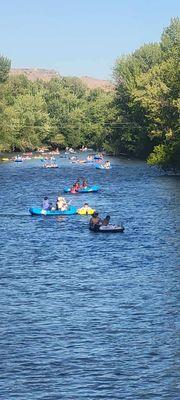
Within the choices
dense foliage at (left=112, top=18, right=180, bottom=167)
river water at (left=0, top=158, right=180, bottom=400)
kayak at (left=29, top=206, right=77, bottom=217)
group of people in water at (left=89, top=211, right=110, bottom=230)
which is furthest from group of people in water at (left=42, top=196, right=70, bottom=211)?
dense foliage at (left=112, top=18, right=180, bottom=167)

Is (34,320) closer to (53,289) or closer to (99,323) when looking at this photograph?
(99,323)

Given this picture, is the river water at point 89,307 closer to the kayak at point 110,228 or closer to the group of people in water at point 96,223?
the group of people in water at point 96,223

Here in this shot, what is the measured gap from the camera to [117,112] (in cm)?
12988

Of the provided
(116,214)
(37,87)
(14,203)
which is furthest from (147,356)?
(37,87)

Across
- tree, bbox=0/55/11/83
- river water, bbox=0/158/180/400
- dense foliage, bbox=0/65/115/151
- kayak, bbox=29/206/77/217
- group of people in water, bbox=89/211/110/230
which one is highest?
tree, bbox=0/55/11/83

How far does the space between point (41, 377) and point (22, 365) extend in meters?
1.13

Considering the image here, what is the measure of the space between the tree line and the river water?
1453 inches

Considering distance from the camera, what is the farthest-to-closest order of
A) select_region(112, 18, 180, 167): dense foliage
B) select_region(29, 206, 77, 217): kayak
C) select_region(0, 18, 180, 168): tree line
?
select_region(0, 18, 180, 168): tree line, select_region(112, 18, 180, 167): dense foliage, select_region(29, 206, 77, 217): kayak

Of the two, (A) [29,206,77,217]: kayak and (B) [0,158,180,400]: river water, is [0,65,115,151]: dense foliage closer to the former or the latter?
(A) [29,206,77,217]: kayak

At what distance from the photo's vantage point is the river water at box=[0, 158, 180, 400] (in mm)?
23656

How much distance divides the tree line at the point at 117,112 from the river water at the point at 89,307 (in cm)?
3691

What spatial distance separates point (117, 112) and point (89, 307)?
10041 centimetres

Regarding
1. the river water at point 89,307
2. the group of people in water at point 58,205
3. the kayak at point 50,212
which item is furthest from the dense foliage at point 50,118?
the river water at point 89,307

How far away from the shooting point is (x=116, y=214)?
5681 cm
